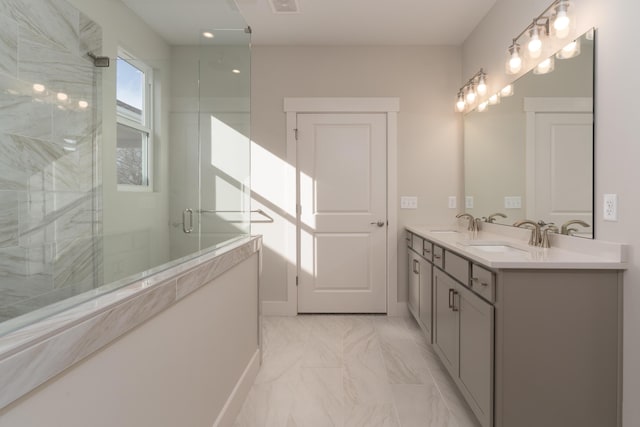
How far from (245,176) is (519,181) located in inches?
70.8

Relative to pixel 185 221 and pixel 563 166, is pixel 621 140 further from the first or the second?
pixel 185 221

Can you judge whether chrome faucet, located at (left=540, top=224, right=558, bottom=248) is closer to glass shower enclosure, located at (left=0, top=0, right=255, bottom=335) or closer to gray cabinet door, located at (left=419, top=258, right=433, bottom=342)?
gray cabinet door, located at (left=419, top=258, right=433, bottom=342)

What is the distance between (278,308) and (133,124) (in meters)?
2.67

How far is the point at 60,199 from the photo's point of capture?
1395 mm

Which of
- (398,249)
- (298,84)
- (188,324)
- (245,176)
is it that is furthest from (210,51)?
(398,249)

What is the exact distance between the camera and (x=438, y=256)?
8.39 feet

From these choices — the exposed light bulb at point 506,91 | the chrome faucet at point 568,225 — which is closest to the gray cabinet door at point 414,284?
the chrome faucet at point 568,225

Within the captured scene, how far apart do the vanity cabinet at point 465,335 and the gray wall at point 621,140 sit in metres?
0.57

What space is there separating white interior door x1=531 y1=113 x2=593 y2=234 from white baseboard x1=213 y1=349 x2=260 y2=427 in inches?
76.8

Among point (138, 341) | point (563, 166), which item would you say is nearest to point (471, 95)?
point (563, 166)

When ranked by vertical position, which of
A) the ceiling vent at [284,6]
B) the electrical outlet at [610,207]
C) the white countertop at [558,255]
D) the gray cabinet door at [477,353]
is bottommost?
the gray cabinet door at [477,353]

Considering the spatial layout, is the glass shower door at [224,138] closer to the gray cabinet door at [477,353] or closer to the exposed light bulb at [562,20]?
the gray cabinet door at [477,353]

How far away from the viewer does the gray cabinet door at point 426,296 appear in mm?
2748

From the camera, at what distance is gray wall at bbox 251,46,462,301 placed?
3719 millimetres
